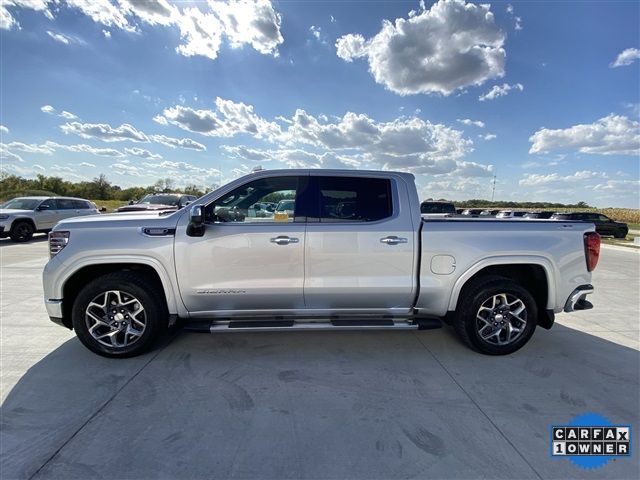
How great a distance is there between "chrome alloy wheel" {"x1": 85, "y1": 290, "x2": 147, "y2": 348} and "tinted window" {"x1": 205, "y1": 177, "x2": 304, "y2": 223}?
47.1 inches

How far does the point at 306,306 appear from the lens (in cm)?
358

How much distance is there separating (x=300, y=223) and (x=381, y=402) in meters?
1.81

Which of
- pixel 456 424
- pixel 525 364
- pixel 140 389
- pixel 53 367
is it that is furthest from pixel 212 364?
pixel 525 364

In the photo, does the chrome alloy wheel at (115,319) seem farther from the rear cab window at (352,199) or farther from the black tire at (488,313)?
the black tire at (488,313)

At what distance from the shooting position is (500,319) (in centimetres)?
363

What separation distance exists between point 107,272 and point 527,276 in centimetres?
468

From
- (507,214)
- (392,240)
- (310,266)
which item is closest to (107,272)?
(310,266)

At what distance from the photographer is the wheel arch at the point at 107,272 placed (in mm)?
3377

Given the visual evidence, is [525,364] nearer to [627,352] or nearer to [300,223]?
[627,352]

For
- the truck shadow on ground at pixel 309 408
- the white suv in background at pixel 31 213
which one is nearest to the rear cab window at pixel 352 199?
the truck shadow on ground at pixel 309 408

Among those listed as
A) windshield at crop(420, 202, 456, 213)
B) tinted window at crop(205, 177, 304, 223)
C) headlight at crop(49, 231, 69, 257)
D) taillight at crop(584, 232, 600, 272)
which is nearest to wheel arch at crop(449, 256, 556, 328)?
taillight at crop(584, 232, 600, 272)

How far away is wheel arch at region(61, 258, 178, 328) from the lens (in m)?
3.38

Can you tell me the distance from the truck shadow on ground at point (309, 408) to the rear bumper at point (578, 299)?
57 cm

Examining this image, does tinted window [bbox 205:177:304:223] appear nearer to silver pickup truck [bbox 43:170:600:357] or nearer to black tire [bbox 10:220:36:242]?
silver pickup truck [bbox 43:170:600:357]
